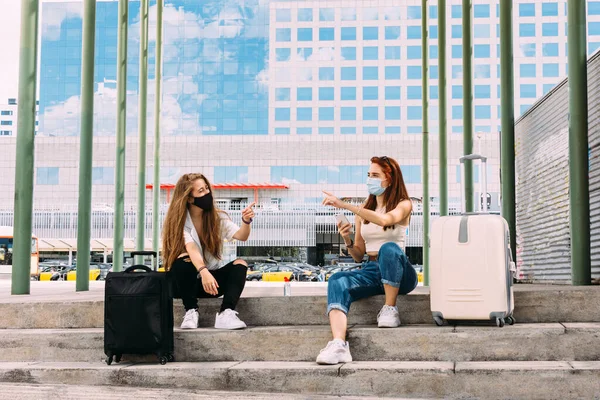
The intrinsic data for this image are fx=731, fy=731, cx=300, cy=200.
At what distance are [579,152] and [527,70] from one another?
60.3 meters

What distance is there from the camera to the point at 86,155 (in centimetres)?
764

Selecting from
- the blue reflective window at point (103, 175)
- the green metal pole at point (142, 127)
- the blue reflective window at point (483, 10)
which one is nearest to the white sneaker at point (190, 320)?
the green metal pole at point (142, 127)

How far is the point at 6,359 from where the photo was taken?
4.95 metres

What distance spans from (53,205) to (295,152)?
18.7m

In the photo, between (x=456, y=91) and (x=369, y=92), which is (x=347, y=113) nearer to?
(x=369, y=92)

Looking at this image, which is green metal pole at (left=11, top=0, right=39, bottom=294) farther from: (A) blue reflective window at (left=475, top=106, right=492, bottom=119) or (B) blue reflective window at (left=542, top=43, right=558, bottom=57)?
(B) blue reflective window at (left=542, top=43, right=558, bottom=57)

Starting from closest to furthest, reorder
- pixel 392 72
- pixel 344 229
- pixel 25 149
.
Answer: pixel 344 229 < pixel 25 149 < pixel 392 72

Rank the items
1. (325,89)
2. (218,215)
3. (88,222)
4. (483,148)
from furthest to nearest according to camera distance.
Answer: (325,89) → (483,148) → (88,222) → (218,215)

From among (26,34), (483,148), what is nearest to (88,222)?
(26,34)

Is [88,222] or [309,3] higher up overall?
[309,3]

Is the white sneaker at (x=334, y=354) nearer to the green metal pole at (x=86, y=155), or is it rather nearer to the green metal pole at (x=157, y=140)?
the green metal pole at (x=86, y=155)

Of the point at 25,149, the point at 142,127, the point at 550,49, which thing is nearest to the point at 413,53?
the point at 550,49

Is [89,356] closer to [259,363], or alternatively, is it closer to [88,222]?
[259,363]

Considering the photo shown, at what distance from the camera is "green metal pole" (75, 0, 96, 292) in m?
7.44
